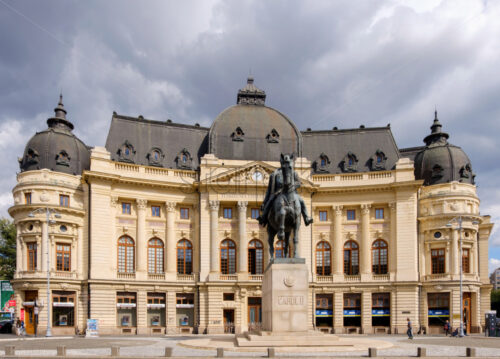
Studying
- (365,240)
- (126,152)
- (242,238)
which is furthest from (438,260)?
(126,152)

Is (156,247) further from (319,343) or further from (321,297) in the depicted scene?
(319,343)

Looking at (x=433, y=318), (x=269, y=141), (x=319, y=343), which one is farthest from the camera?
(x=269, y=141)

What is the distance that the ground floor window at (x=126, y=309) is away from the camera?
61.4 meters

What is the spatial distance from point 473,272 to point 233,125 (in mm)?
32864

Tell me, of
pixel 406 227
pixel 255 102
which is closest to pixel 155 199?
pixel 255 102

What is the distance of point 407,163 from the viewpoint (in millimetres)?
66562

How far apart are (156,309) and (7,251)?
31.1 metres

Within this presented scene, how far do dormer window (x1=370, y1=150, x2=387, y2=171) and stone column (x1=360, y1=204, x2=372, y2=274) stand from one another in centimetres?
523

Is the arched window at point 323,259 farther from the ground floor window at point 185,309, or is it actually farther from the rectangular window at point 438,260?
the ground floor window at point 185,309

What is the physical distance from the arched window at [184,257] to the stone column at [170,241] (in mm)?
902

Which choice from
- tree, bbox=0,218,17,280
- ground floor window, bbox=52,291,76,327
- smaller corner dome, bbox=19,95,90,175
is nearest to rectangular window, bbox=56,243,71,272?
ground floor window, bbox=52,291,76,327

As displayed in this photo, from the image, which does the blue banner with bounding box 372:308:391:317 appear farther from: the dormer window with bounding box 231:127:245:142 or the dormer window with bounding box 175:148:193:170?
the dormer window with bounding box 175:148:193:170

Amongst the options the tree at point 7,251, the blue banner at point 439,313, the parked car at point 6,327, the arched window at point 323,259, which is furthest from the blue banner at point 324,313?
the tree at point 7,251

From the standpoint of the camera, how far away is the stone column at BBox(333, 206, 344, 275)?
2623 inches
